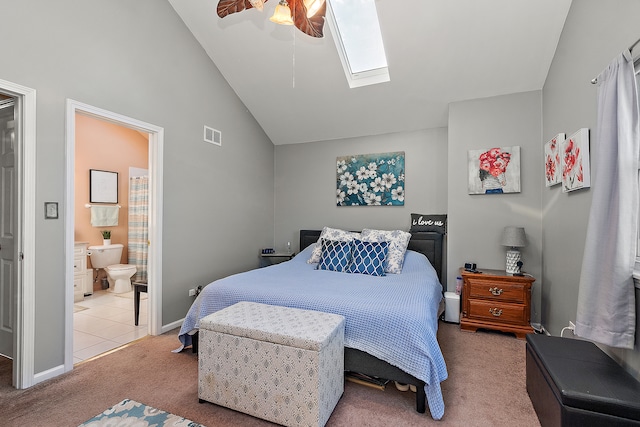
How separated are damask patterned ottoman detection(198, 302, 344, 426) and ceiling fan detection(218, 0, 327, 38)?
1.83 metres

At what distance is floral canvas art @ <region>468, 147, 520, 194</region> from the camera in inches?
127

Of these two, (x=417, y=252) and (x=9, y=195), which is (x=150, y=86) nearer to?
(x=9, y=195)

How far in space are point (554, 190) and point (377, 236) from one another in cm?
172

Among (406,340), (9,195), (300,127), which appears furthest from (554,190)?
(9,195)

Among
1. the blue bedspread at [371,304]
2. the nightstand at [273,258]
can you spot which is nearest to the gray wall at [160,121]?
the nightstand at [273,258]

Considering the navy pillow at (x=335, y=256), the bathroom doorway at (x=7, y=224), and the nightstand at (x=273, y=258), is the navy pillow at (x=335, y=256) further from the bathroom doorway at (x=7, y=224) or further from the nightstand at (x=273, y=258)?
the bathroom doorway at (x=7, y=224)

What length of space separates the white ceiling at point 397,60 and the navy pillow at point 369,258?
1756 millimetres

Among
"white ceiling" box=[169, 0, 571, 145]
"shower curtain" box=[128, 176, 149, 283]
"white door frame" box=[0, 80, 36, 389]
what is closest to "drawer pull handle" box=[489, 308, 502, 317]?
"white ceiling" box=[169, 0, 571, 145]

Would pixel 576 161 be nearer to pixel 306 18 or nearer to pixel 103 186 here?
pixel 306 18

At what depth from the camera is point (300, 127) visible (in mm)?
4340

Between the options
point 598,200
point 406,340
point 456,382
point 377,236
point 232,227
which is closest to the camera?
point 598,200

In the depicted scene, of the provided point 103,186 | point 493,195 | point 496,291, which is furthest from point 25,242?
point 493,195

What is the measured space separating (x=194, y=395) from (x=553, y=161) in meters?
3.40

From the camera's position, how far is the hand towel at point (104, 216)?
176 inches
